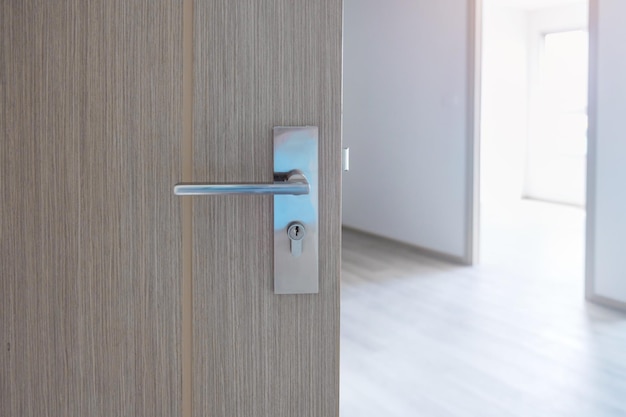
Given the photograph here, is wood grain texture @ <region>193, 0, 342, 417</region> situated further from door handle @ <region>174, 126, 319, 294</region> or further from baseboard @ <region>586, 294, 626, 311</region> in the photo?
baseboard @ <region>586, 294, 626, 311</region>

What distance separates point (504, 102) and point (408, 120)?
2926 millimetres

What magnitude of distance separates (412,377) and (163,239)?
2033 millimetres

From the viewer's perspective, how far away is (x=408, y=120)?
15.6 ft

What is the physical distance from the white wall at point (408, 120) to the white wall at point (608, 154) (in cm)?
100

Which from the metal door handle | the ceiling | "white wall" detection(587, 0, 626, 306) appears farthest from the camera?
the ceiling

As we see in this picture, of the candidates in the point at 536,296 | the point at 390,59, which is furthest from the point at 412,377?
the point at 390,59

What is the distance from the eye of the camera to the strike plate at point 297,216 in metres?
0.66

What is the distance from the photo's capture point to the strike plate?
66 centimetres

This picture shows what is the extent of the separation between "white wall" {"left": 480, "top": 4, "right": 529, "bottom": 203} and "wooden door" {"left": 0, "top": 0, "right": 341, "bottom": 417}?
6.64 meters

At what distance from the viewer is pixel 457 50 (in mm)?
4262

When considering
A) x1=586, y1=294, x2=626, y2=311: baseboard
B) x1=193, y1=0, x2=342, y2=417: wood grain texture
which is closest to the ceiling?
x1=586, y1=294, x2=626, y2=311: baseboard

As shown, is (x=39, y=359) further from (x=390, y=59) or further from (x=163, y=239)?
(x=390, y=59)

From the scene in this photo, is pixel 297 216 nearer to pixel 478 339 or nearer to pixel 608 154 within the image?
pixel 478 339

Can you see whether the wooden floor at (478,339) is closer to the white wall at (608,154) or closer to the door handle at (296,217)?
the white wall at (608,154)
